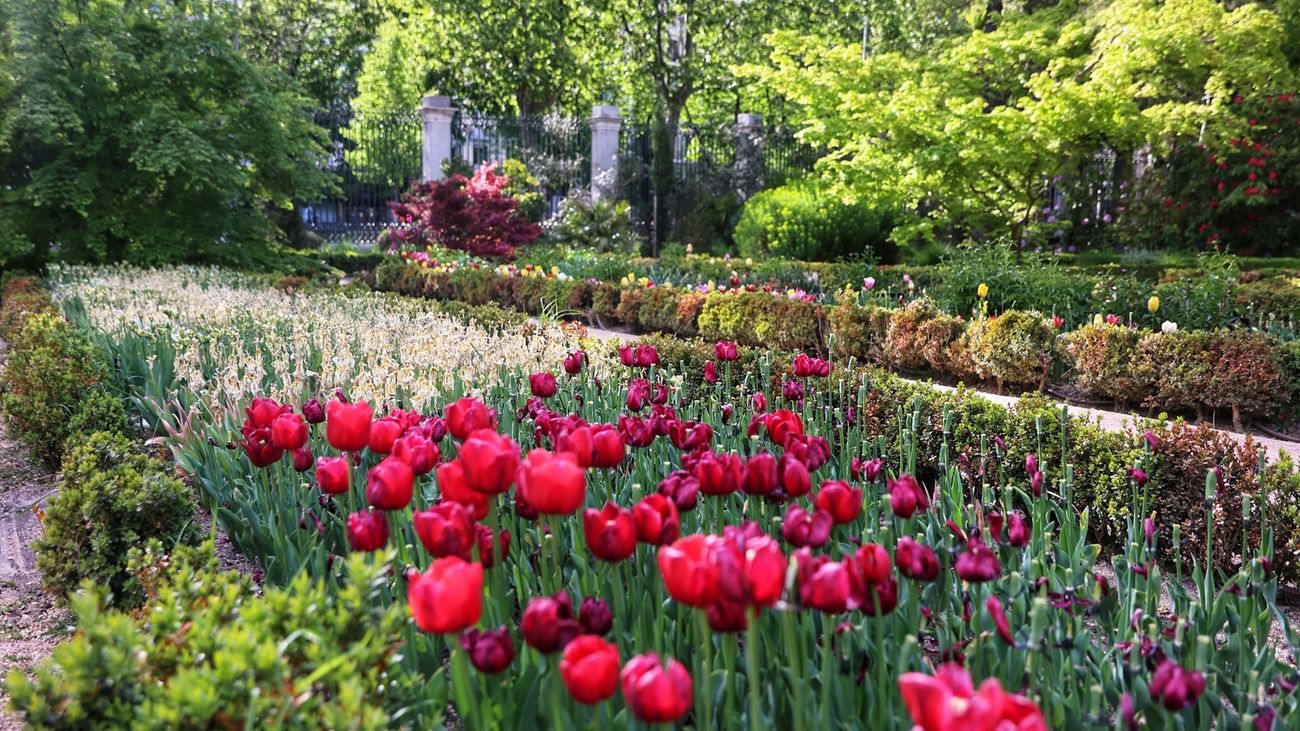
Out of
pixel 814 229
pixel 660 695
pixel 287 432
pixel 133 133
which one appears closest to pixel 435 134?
pixel 814 229

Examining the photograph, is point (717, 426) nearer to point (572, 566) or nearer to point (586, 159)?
point (572, 566)

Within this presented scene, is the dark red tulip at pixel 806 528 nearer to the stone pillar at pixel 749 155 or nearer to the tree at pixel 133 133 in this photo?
the tree at pixel 133 133

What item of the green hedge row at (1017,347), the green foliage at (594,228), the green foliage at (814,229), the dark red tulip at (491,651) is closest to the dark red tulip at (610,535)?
the dark red tulip at (491,651)

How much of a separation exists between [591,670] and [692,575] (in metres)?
0.19

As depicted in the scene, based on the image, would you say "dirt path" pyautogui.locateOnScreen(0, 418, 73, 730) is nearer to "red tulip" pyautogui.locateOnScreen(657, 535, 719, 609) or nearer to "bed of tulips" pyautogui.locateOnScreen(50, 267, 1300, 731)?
"bed of tulips" pyautogui.locateOnScreen(50, 267, 1300, 731)

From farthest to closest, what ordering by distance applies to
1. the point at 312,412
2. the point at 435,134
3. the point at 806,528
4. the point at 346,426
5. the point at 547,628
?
the point at 435,134 < the point at 312,412 < the point at 346,426 < the point at 806,528 < the point at 547,628

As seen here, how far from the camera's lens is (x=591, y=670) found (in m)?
1.29

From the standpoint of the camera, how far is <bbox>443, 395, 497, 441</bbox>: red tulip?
2.44 m

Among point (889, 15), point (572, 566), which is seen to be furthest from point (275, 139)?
point (889, 15)

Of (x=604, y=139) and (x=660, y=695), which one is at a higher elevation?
(x=604, y=139)

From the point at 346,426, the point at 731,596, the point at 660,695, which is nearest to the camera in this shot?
the point at 660,695

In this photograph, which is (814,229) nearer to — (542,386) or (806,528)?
(542,386)

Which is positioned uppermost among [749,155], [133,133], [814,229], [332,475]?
[749,155]

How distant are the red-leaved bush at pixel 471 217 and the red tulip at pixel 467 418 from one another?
48.0ft
